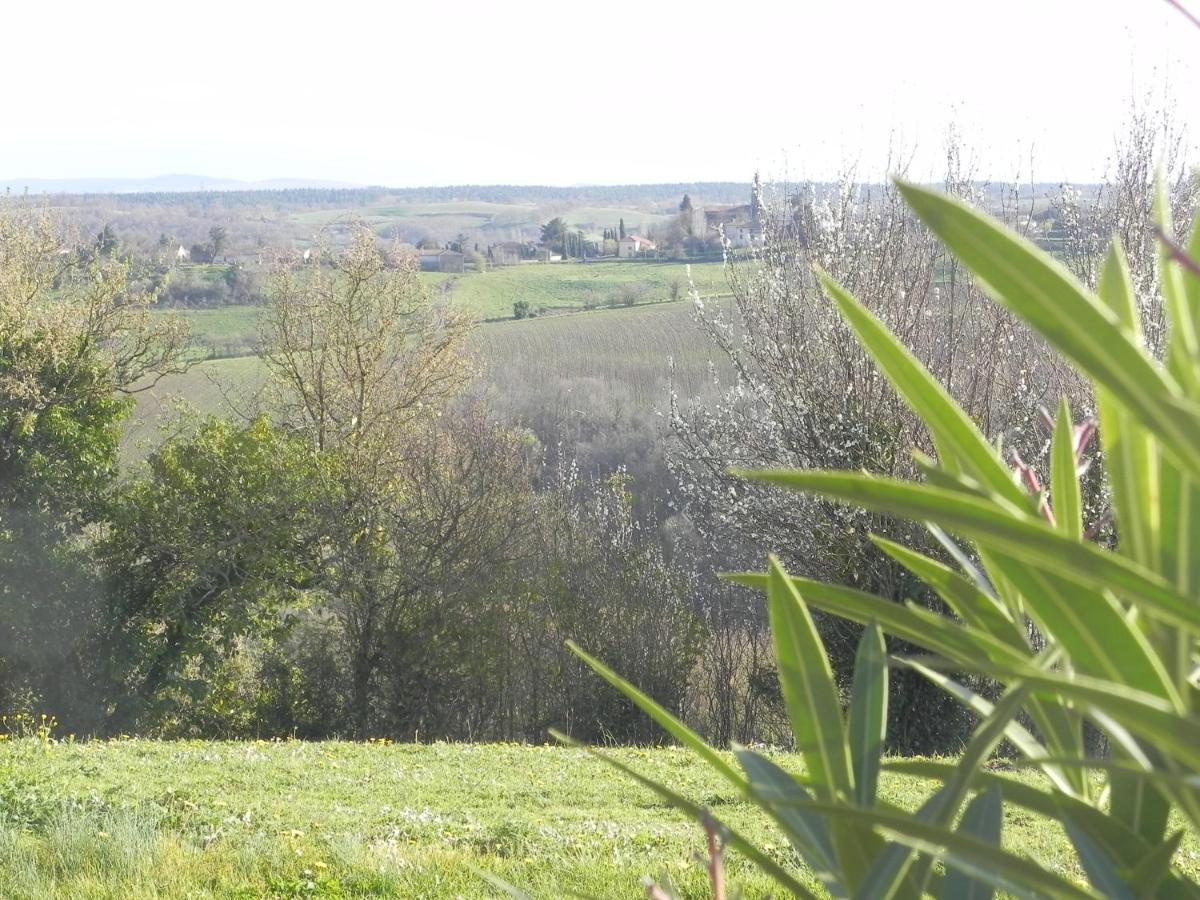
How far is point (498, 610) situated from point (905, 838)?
16.2 meters

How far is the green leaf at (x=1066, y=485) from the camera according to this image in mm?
841

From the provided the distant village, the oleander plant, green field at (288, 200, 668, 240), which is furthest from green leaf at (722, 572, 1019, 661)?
green field at (288, 200, 668, 240)

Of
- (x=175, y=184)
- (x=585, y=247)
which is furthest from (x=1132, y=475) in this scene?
(x=175, y=184)

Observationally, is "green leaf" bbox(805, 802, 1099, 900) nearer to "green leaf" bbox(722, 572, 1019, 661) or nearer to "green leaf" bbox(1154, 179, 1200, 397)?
"green leaf" bbox(722, 572, 1019, 661)

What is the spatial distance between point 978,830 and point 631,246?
66238 mm

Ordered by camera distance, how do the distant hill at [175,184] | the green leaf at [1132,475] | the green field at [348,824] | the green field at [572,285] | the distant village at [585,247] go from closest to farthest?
the green leaf at [1132,475], the green field at [348,824], the distant village at [585,247], the green field at [572,285], the distant hill at [175,184]

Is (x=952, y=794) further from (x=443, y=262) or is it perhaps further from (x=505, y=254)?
(x=505, y=254)

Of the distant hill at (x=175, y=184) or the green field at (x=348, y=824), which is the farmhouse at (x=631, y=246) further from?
the distant hill at (x=175, y=184)

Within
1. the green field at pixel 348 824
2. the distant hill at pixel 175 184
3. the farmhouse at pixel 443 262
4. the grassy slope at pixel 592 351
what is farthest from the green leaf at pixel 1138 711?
the distant hill at pixel 175 184

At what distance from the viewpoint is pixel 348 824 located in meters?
5.84

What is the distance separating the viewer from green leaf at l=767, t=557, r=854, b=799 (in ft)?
2.87

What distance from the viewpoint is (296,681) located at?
16.5 m

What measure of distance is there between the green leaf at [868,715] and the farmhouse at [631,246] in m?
62.5

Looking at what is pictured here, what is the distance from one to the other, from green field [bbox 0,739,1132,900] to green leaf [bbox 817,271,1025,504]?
317 cm
